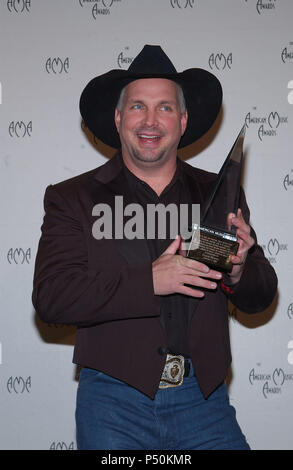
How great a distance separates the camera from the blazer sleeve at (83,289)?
2.14 metres

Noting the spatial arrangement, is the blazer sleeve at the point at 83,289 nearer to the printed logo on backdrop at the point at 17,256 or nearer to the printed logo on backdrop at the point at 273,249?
the printed logo on backdrop at the point at 17,256

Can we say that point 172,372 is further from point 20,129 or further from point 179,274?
point 20,129

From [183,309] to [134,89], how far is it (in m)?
0.90

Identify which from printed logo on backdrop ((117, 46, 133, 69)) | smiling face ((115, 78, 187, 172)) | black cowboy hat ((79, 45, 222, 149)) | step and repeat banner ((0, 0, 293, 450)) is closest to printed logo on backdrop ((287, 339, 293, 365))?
step and repeat banner ((0, 0, 293, 450))

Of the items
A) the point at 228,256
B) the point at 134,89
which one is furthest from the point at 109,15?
the point at 228,256

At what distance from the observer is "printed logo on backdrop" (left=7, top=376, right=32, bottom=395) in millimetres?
3336

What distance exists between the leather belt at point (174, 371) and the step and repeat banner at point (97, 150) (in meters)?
1.17

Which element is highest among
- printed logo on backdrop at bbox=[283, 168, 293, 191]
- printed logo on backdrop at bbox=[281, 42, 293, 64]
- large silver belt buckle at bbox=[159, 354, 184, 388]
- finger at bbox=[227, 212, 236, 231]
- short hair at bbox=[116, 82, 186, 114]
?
printed logo on backdrop at bbox=[281, 42, 293, 64]

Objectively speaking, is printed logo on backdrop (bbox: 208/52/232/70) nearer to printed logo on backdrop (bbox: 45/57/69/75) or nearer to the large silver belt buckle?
printed logo on backdrop (bbox: 45/57/69/75)

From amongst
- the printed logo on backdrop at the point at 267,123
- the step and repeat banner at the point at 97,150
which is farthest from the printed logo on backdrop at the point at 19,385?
the printed logo on backdrop at the point at 267,123

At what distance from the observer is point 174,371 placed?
87.0 inches

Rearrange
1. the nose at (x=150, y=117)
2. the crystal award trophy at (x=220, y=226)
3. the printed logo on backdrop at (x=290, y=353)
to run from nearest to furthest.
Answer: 1. the crystal award trophy at (x=220, y=226)
2. the nose at (x=150, y=117)
3. the printed logo on backdrop at (x=290, y=353)

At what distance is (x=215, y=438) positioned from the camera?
7.18 ft

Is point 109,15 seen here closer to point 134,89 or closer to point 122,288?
point 134,89
